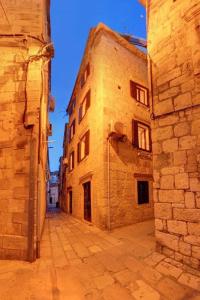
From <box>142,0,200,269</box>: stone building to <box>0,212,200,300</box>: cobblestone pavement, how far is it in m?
0.53

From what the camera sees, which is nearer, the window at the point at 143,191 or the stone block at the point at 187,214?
the stone block at the point at 187,214

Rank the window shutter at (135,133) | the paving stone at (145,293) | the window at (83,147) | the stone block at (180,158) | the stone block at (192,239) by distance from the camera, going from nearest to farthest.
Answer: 1. the paving stone at (145,293)
2. the stone block at (192,239)
3. the stone block at (180,158)
4. the window shutter at (135,133)
5. the window at (83,147)

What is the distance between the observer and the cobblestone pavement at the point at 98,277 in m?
2.60

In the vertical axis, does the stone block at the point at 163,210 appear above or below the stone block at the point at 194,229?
above

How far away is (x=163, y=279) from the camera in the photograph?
3014mm

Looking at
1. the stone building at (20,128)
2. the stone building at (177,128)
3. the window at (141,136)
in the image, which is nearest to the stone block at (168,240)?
the stone building at (177,128)

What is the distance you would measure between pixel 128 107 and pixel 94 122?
1.84 m

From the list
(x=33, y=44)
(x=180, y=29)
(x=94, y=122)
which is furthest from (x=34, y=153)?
(x=94, y=122)

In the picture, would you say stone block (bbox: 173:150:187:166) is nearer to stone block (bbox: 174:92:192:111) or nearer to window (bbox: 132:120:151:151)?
stone block (bbox: 174:92:192:111)

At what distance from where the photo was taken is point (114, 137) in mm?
7766

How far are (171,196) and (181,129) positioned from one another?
1419mm

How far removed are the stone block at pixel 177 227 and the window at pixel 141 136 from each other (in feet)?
17.3

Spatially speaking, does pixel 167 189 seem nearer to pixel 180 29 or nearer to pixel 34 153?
pixel 34 153

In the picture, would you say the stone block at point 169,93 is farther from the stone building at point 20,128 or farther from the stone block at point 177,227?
the stone building at point 20,128
